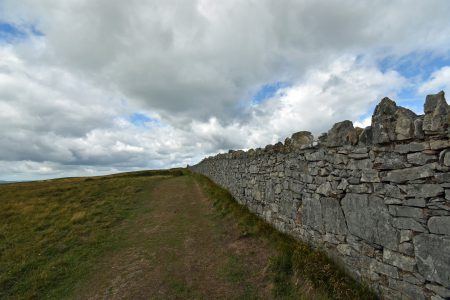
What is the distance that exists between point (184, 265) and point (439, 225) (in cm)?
584

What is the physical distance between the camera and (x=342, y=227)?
19.1 feet

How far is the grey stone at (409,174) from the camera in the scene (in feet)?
12.9

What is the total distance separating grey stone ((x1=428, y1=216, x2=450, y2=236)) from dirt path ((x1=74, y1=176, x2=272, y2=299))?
3335 millimetres

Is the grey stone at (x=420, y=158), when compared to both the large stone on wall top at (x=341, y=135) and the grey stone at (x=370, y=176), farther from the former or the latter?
the large stone on wall top at (x=341, y=135)

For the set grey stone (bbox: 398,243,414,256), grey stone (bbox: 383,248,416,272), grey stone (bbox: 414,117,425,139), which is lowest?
grey stone (bbox: 383,248,416,272)

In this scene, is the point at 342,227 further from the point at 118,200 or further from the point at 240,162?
the point at 118,200

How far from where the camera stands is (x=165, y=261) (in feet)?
24.3

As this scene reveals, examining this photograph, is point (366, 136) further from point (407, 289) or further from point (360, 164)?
point (407, 289)

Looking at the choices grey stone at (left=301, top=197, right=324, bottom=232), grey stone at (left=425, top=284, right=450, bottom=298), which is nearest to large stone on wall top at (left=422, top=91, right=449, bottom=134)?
grey stone at (left=425, top=284, right=450, bottom=298)

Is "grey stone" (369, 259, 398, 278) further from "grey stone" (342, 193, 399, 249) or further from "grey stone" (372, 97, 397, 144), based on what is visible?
"grey stone" (372, 97, 397, 144)

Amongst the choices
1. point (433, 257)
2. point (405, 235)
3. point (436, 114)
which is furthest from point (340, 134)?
point (433, 257)

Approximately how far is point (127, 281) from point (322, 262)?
4.84 m

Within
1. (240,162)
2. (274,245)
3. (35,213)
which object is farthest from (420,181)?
(35,213)

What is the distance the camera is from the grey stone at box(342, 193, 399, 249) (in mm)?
4621
